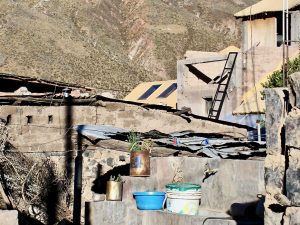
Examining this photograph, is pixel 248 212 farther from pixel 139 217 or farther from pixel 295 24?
pixel 295 24

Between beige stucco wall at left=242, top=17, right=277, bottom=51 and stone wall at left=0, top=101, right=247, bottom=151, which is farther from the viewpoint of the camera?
beige stucco wall at left=242, top=17, right=277, bottom=51

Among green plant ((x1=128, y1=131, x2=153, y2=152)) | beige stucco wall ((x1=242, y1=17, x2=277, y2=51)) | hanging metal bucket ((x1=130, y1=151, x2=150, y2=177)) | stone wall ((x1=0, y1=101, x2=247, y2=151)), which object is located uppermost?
beige stucco wall ((x1=242, y1=17, x2=277, y2=51))

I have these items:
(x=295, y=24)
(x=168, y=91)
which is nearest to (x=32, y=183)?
(x=295, y=24)

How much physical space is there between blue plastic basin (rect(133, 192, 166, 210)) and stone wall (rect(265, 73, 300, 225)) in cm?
411

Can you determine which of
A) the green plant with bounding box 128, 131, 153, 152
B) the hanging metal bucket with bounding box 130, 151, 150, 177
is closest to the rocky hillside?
the green plant with bounding box 128, 131, 153, 152

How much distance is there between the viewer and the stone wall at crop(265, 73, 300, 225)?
6.15 metres

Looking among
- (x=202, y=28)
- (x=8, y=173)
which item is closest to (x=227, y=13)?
(x=202, y=28)

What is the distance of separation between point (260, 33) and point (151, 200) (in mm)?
26402

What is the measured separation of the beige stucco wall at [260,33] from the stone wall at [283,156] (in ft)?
94.7

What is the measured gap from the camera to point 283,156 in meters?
6.50

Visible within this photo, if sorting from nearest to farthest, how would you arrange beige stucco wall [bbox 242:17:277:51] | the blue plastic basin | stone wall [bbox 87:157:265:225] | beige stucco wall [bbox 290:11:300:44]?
stone wall [bbox 87:157:265:225], the blue plastic basin, beige stucco wall [bbox 290:11:300:44], beige stucco wall [bbox 242:17:277:51]

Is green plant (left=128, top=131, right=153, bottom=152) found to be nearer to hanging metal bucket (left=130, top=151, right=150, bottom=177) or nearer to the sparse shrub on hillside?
hanging metal bucket (left=130, top=151, right=150, bottom=177)

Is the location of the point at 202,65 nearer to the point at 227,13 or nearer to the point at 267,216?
the point at 267,216

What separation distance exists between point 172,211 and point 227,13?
82.6 metres
